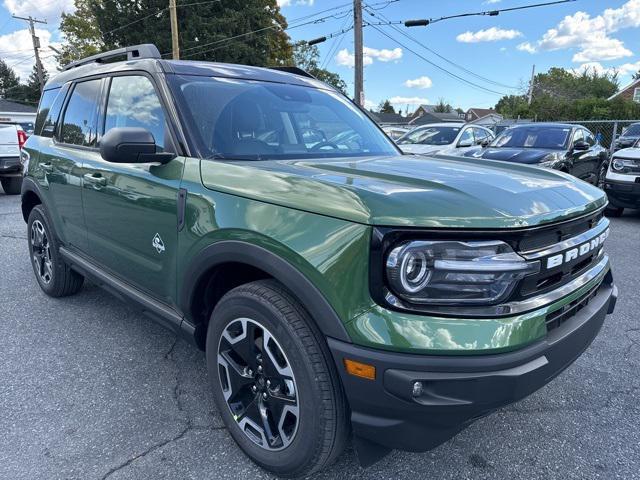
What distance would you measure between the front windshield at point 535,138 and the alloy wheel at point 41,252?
26.3ft

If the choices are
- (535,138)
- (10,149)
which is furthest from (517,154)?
(10,149)

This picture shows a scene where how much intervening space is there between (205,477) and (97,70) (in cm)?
275

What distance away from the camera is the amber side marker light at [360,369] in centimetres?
156

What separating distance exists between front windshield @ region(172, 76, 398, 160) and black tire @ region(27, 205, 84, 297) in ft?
6.80

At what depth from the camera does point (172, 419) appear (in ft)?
8.01

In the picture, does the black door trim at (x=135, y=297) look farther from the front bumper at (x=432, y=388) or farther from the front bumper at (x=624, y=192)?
the front bumper at (x=624, y=192)

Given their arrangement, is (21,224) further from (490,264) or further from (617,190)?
(617,190)

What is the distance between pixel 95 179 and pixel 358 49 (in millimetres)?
16498

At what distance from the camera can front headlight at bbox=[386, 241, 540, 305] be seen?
1554 mm

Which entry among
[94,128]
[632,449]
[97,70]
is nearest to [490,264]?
[632,449]

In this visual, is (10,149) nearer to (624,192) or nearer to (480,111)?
(624,192)

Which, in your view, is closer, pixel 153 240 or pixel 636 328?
pixel 153 240

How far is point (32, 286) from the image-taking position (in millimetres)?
4426

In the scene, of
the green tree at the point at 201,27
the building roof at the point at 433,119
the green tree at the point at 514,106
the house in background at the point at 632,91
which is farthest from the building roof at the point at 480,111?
the green tree at the point at 201,27
